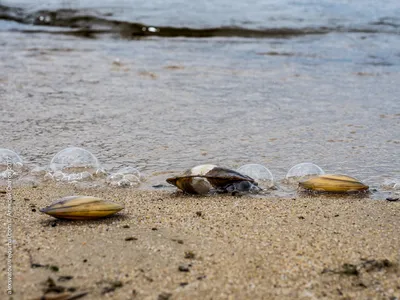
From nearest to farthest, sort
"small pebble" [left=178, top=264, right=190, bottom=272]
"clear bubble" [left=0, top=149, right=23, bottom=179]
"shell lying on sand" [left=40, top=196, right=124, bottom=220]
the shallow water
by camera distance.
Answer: "small pebble" [left=178, top=264, right=190, bottom=272]
"shell lying on sand" [left=40, top=196, right=124, bottom=220]
"clear bubble" [left=0, top=149, right=23, bottom=179]
the shallow water

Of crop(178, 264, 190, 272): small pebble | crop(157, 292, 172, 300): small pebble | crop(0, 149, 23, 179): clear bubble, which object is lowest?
crop(0, 149, 23, 179): clear bubble

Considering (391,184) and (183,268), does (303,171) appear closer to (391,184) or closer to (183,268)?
(391,184)

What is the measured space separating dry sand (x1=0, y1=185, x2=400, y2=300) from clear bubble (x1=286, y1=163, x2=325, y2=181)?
527 millimetres

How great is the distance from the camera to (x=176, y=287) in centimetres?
178

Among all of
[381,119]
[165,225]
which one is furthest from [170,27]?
[165,225]

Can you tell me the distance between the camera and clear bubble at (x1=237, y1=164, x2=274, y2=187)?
3244 millimetres

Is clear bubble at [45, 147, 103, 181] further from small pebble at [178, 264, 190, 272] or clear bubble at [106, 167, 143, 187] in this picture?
small pebble at [178, 264, 190, 272]

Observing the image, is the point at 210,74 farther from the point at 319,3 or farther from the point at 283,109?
the point at 319,3

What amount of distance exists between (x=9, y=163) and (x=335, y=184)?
1.85 m

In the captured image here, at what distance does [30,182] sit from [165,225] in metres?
1.16

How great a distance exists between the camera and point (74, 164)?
11.3ft

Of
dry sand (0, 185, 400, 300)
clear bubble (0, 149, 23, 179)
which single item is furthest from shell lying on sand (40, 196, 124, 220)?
clear bubble (0, 149, 23, 179)

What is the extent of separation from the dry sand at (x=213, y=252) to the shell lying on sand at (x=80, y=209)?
1.2 inches

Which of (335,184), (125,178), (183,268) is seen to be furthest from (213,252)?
(125,178)
